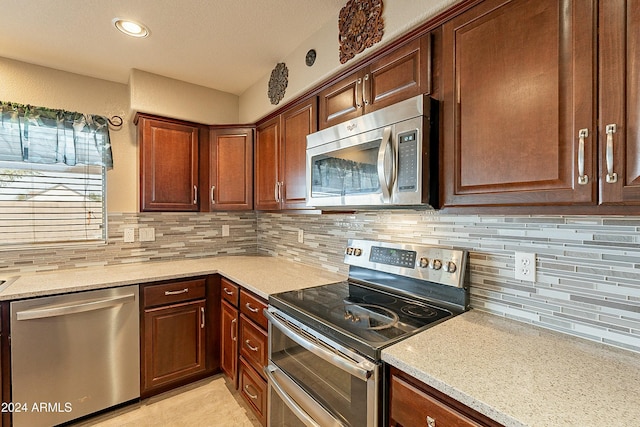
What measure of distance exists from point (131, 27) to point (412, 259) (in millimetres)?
2113

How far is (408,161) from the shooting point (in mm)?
1229

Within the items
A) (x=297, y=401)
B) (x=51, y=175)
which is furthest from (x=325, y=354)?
(x=51, y=175)

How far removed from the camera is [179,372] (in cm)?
221

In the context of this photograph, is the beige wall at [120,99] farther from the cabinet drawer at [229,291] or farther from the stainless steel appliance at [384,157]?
the stainless steel appliance at [384,157]

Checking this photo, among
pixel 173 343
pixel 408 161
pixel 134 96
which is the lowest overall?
pixel 173 343

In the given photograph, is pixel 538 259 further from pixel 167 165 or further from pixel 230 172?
pixel 167 165

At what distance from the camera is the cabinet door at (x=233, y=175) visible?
2.63 metres

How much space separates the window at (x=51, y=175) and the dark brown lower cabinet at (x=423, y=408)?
253 cm

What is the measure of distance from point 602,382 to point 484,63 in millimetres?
1028

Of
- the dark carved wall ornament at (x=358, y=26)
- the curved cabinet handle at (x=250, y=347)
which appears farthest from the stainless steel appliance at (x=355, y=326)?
the dark carved wall ornament at (x=358, y=26)

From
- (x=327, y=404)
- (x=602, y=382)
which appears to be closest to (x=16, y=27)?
(x=327, y=404)

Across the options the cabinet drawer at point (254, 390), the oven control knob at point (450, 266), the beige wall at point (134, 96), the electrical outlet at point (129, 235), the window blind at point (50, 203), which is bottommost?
the cabinet drawer at point (254, 390)

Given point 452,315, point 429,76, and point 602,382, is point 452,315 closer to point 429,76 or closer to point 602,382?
point 602,382

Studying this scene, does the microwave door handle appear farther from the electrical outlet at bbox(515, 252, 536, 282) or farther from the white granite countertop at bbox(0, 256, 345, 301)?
the white granite countertop at bbox(0, 256, 345, 301)
